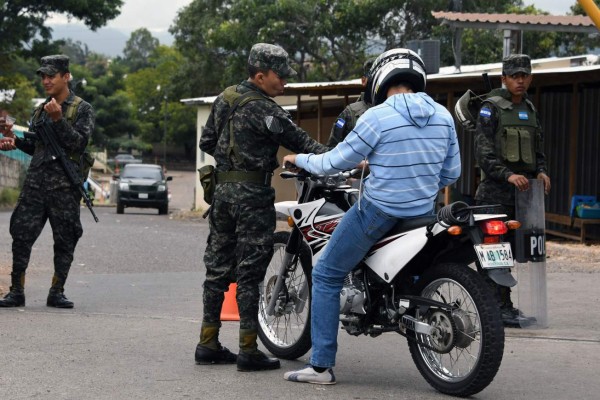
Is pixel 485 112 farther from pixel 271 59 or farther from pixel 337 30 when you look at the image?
pixel 337 30

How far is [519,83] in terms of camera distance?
348 inches

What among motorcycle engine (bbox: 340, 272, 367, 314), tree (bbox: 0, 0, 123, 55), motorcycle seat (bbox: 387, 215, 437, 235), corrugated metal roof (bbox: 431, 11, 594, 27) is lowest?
motorcycle engine (bbox: 340, 272, 367, 314)

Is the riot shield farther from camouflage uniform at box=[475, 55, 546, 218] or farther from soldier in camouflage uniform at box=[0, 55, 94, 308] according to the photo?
soldier in camouflage uniform at box=[0, 55, 94, 308]

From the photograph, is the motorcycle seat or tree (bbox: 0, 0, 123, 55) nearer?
the motorcycle seat

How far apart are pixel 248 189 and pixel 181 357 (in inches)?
46.9

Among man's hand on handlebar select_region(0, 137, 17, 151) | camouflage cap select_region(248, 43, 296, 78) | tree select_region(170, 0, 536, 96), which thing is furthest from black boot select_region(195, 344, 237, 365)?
tree select_region(170, 0, 536, 96)

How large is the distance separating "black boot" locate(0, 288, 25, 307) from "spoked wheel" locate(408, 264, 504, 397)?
4.42 metres

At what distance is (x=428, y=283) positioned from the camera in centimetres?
625

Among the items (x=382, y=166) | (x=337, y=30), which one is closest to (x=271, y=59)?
(x=382, y=166)

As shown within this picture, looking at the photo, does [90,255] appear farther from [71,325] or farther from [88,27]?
[88,27]

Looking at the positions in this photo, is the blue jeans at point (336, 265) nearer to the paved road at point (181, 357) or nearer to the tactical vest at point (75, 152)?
the paved road at point (181, 357)

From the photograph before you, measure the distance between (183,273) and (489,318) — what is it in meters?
8.32

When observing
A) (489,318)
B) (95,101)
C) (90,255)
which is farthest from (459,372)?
(95,101)

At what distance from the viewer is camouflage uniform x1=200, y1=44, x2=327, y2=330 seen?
6930mm
